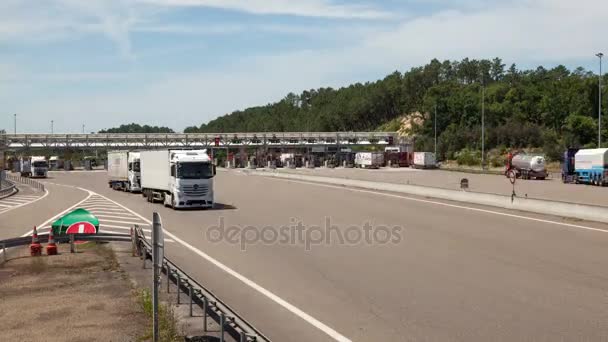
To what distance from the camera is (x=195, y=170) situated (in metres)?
36.1

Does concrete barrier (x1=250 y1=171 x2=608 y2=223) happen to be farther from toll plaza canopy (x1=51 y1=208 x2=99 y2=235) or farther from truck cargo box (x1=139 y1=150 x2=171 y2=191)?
toll plaza canopy (x1=51 y1=208 x2=99 y2=235)

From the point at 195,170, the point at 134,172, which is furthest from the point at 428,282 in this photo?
the point at 134,172

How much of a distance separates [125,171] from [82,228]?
111 ft

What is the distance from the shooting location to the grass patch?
9.95 metres

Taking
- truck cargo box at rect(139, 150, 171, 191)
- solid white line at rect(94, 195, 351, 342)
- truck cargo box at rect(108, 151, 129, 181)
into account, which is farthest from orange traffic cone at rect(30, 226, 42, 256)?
truck cargo box at rect(108, 151, 129, 181)

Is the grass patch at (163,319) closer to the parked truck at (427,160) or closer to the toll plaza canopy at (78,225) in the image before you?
the toll plaza canopy at (78,225)

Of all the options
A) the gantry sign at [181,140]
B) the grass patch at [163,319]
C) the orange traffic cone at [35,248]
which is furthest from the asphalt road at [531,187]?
the gantry sign at [181,140]

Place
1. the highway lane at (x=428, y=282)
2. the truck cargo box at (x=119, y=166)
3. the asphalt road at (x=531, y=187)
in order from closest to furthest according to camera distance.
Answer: the highway lane at (x=428, y=282) < the asphalt road at (x=531, y=187) < the truck cargo box at (x=119, y=166)

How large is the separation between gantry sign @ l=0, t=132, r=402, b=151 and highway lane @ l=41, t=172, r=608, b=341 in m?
105

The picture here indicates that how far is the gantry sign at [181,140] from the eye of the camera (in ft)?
438

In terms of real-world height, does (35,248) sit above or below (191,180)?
below

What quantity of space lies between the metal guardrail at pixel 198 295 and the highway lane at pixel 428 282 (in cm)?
74

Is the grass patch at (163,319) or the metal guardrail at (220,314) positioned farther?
the grass patch at (163,319)

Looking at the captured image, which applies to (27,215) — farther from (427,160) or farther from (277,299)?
(427,160)
